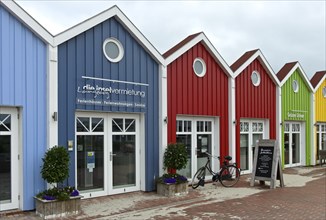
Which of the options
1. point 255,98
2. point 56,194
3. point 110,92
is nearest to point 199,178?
point 110,92

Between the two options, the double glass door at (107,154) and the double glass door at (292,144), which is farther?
the double glass door at (292,144)

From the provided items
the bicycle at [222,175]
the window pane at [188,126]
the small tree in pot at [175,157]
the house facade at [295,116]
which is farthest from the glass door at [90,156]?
the house facade at [295,116]

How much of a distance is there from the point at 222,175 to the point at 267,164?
5.03ft

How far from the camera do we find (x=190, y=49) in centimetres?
1216

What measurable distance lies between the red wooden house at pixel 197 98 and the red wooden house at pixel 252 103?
2.17ft

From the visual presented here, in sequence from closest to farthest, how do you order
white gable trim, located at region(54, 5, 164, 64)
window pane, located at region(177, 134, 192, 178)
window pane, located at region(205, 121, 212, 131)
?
white gable trim, located at region(54, 5, 164, 64) < window pane, located at region(177, 134, 192, 178) < window pane, located at region(205, 121, 212, 131)

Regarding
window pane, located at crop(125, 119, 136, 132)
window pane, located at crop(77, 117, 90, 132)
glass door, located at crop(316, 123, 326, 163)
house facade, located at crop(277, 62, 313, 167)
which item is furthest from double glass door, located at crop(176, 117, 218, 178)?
glass door, located at crop(316, 123, 326, 163)

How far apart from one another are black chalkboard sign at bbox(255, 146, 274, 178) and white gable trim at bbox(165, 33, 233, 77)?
114 inches

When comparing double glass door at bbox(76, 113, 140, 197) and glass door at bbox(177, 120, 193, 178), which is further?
glass door at bbox(177, 120, 193, 178)

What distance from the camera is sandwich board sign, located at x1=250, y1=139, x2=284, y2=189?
12.0 metres

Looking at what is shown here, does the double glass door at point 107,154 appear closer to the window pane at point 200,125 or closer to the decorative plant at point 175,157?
the decorative plant at point 175,157

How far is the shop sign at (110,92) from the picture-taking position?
9.38 meters

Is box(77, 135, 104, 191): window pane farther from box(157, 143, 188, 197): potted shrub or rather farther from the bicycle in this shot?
the bicycle

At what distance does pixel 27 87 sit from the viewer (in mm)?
8391
